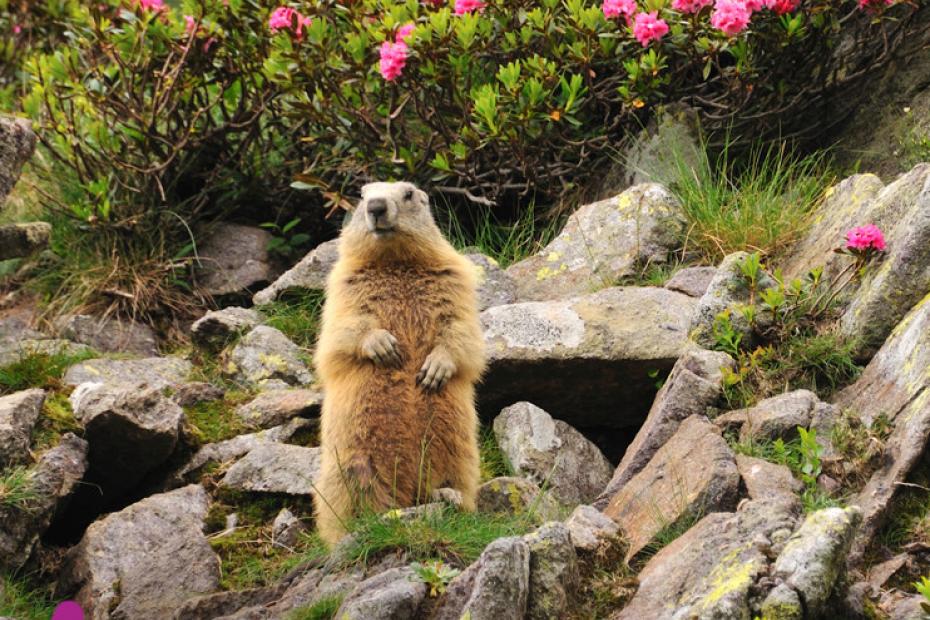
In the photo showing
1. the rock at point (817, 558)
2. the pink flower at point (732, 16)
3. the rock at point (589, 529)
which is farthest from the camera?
the pink flower at point (732, 16)

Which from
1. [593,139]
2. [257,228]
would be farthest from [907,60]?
[257,228]

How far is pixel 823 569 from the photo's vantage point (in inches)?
175

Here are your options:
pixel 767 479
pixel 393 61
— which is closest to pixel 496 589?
pixel 767 479

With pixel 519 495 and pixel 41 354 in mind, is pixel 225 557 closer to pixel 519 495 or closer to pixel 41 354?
pixel 519 495

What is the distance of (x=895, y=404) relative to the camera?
607 centimetres

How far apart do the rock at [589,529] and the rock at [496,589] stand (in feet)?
1.41

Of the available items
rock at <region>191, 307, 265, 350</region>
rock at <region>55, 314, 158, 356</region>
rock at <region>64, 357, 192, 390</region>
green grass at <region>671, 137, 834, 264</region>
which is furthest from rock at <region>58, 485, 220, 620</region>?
green grass at <region>671, 137, 834, 264</region>

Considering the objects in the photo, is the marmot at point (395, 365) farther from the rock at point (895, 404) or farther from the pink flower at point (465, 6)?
the pink flower at point (465, 6)

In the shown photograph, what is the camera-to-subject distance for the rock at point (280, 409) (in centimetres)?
791

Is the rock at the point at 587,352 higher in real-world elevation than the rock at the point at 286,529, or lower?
higher

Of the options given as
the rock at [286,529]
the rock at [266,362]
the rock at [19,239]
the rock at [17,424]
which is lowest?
the rock at [286,529]

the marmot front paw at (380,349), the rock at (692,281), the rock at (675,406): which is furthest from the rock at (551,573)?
the rock at (692,281)

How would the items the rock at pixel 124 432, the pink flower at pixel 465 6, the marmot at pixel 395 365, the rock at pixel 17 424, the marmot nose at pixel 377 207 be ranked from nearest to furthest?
the marmot at pixel 395 365, the rock at pixel 17 424, the marmot nose at pixel 377 207, the rock at pixel 124 432, the pink flower at pixel 465 6

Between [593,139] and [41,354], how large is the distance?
431cm
